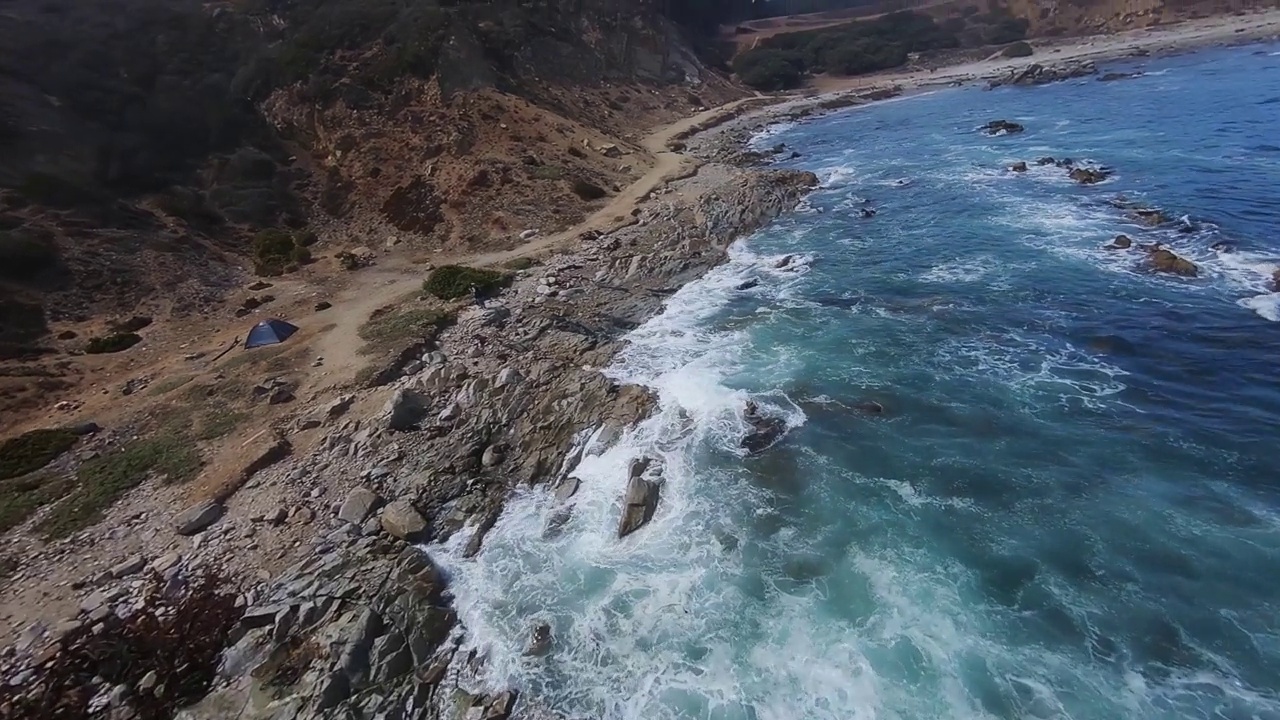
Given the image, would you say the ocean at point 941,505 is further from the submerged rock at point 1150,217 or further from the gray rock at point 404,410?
the gray rock at point 404,410

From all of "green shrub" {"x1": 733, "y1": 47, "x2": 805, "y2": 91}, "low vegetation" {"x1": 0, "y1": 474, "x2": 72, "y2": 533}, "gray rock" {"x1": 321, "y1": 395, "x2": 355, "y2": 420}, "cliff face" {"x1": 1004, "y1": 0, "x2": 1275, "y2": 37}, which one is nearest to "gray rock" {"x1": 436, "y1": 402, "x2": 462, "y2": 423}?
"gray rock" {"x1": 321, "y1": 395, "x2": 355, "y2": 420}

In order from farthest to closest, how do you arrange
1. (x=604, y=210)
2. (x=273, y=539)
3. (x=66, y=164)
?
1. (x=604, y=210)
2. (x=66, y=164)
3. (x=273, y=539)

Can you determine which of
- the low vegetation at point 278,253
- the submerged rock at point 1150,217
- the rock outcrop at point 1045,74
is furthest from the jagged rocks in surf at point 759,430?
the rock outcrop at point 1045,74

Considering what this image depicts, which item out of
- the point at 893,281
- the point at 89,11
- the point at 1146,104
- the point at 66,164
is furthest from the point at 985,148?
the point at 89,11

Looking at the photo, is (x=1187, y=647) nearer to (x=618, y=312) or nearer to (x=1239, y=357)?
(x=1239, y=357)

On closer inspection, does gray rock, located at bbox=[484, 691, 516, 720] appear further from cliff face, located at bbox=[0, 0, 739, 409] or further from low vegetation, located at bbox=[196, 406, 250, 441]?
cliff face, located at bbox=[0, 0, 739, 409]

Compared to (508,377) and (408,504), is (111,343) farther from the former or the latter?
(408,504)

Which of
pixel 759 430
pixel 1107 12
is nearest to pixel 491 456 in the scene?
pixel 759 430
